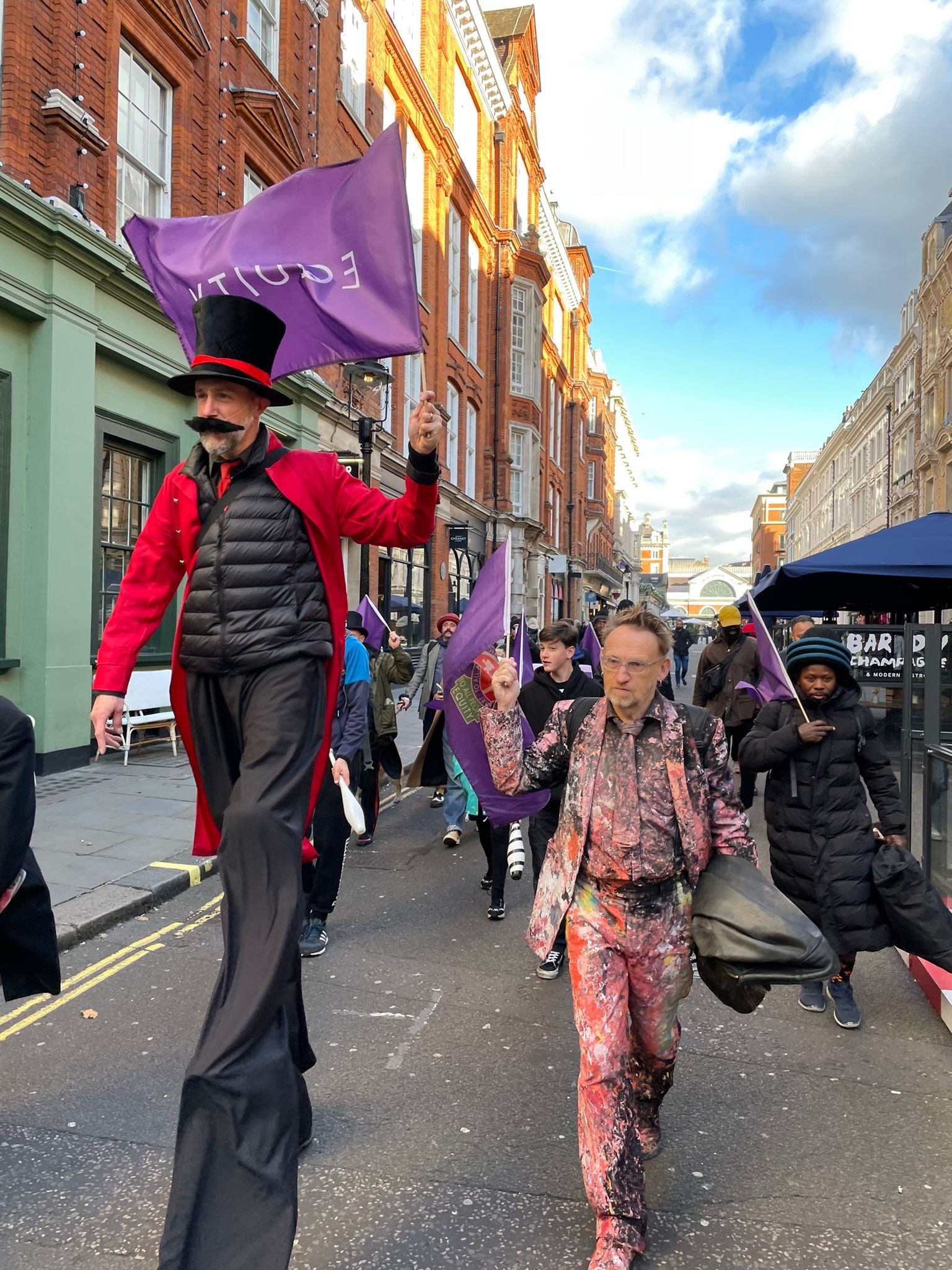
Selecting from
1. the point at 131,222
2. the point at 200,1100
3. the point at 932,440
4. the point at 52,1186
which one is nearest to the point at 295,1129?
the point at 200,1100

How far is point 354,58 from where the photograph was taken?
18.9 metres

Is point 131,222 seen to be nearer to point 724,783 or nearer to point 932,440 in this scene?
point 724,783

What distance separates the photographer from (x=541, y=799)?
4477mm

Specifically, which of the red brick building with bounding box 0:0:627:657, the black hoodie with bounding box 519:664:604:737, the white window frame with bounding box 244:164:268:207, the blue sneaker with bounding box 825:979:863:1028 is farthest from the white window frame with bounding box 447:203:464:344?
the blue sneaker with bounding box 825:979:863:1028

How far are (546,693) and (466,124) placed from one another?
27973mm

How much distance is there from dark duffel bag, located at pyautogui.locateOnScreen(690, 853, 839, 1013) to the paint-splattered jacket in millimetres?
73

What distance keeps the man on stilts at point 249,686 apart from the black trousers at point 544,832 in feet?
6.13

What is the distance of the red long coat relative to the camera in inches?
107

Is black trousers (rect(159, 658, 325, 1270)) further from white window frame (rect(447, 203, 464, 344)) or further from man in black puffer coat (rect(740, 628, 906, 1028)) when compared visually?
white window frame (rect(447, 203, 464, 344))

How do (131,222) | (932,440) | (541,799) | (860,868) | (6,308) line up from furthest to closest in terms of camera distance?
(932,440) < (6,308) < (541,799) < (860,868) < (131,222)

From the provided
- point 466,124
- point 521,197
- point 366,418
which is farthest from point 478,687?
point 521,197

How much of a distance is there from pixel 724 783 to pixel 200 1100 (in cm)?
164

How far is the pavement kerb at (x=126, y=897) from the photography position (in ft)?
17.0

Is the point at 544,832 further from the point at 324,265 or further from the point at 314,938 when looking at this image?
the point at 324,265
